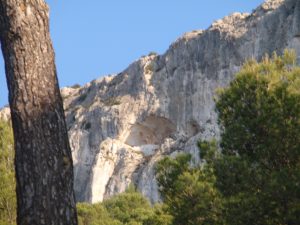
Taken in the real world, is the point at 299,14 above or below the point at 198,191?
above

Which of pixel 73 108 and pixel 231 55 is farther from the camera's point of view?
pixel 73 108

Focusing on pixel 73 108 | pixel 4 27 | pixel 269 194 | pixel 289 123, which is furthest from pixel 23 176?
pixel 73 108

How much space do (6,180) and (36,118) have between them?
1018 centimetres

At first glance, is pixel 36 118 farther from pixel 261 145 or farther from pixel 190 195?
pixel 190 195

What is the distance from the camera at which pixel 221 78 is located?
49.9m

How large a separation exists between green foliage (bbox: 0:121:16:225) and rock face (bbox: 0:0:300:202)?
1298 inches

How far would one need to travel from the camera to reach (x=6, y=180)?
43.8 ft

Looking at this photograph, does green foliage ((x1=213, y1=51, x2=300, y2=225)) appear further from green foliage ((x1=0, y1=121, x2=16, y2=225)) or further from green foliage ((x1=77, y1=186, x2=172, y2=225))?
green foliage ((x1=77, y1=186, x2=172, y2=225))

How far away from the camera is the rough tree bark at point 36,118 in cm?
346

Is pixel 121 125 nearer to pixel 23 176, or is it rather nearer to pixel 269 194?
pixel 269 194

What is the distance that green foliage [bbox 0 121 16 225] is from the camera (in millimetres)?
13227

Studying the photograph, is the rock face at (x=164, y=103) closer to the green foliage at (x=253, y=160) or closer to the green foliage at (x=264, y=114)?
the green foliage at (x=253, y=160)

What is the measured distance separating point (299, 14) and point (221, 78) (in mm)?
7927

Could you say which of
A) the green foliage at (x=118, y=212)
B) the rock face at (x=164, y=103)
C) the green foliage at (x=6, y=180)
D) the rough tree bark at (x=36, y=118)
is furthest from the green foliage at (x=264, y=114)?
the rock face at (x=164, y=103)
